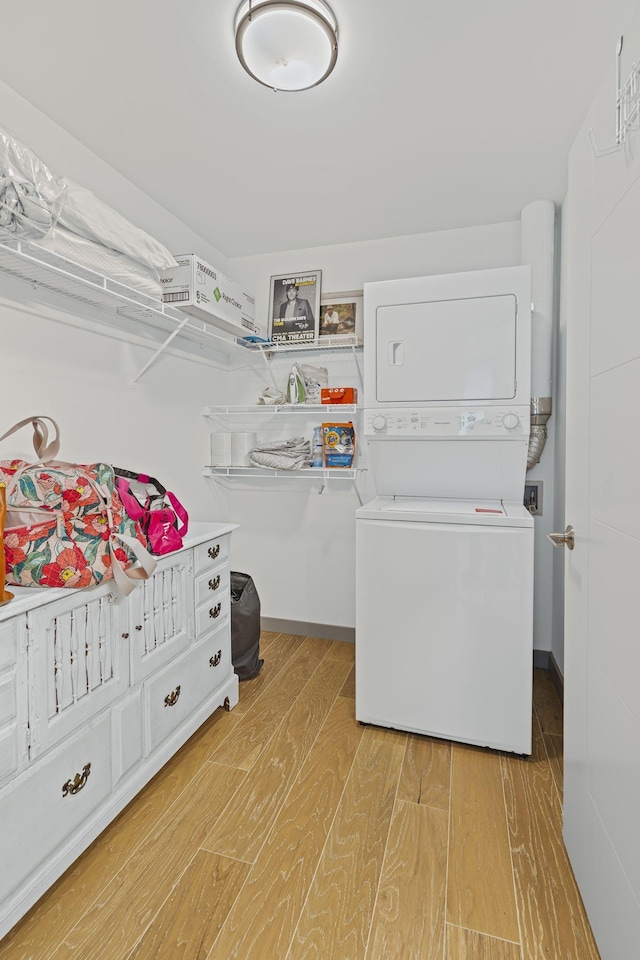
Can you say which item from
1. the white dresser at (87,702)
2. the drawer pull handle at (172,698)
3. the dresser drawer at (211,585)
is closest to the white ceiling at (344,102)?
the white dresser at (87,702)

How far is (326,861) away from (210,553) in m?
1.11

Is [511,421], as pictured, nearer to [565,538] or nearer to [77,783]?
[565,538]

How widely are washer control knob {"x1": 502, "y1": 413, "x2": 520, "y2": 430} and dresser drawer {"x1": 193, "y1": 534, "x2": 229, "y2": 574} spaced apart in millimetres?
1290

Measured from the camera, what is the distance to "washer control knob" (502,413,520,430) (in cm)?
196

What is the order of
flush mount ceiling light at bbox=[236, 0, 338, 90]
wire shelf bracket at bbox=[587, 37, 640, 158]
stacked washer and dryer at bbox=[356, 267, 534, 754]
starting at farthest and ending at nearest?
stacked washer and dryer at bbox=[356, 267, 534, 754]
flush mount ceiling light at bbox=[236, 0, 338, 90]
wire shelf bracket at bbox=[587, 37, 640, 158]

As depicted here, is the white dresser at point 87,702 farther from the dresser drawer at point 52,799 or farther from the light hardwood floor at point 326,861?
the light hardwood floor at point 326,861

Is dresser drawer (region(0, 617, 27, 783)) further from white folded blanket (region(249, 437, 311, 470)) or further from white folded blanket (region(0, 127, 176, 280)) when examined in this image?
white folded blanket (region(249, 437, 311, 470))

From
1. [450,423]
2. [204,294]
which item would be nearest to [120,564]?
[204,294]

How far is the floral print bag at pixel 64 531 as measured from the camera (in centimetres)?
127

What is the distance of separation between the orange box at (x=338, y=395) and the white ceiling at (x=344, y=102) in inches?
34.3

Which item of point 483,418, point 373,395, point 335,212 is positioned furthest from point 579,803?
point 335,212

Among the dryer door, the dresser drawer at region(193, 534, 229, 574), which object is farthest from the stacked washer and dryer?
the dresser drawer at region(193, 534, 229, 574)

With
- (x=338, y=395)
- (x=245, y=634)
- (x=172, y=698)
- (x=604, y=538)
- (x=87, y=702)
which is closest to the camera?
(x=604, y=538)

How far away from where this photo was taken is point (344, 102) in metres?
1.62
